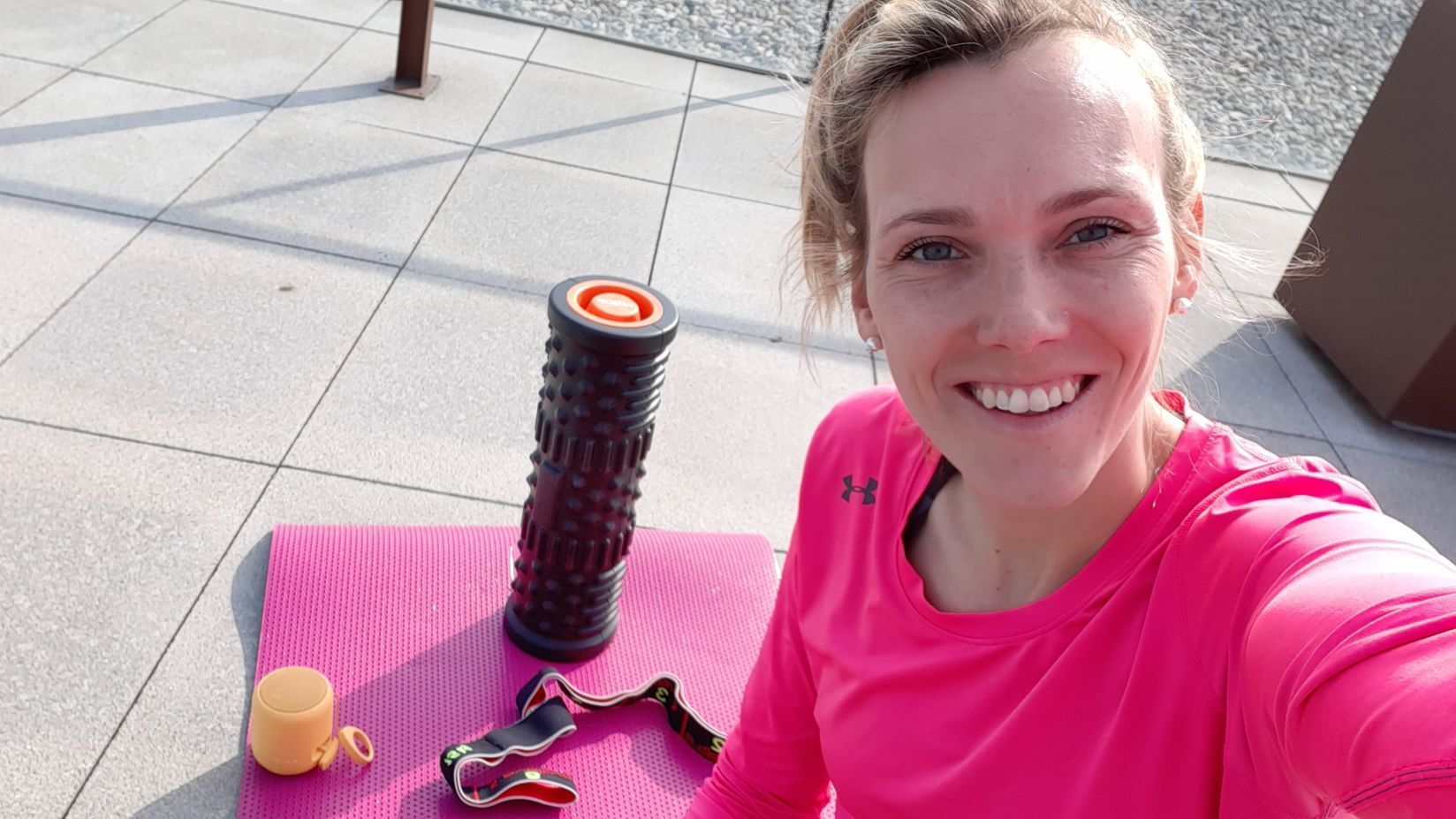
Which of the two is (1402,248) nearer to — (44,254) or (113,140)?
(44,254)

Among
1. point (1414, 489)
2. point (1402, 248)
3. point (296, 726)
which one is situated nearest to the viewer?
point (296, 726)

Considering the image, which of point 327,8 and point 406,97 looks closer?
point 406,97

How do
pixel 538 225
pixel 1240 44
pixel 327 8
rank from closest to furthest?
1. pixel 538 225
2. pixel 327 8
3. pixel 1240 44

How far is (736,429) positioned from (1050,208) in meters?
2.53

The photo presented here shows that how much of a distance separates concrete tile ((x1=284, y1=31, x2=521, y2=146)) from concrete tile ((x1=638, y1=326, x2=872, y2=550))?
6.19 ft

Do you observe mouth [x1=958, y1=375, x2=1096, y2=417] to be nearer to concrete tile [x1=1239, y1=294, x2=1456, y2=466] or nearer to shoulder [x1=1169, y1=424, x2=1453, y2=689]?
shoulder [x1=1169, y1=424, x2=1453, y2=689]

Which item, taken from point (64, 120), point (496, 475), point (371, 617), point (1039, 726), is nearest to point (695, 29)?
point (64, 120)

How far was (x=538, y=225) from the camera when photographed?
15.7 ft

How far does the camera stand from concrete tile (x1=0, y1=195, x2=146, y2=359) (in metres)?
3.64

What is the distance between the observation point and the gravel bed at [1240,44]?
7.04 m

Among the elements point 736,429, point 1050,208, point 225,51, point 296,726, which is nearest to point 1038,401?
point 1050,208

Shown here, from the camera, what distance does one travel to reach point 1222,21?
885 cm

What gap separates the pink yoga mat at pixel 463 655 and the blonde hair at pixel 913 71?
4.35ft

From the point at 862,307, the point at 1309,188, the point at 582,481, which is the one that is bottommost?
the point at 1309,188
